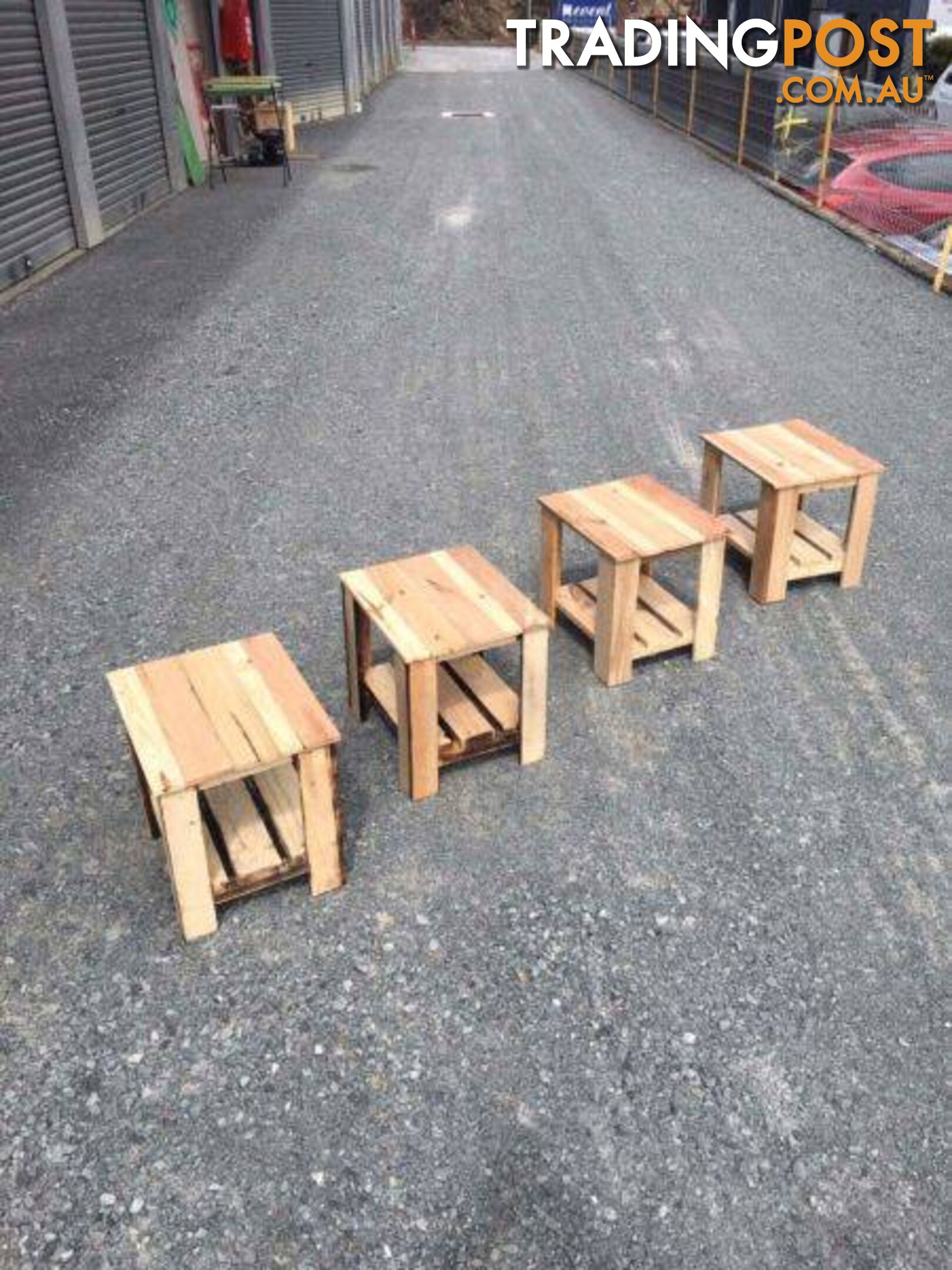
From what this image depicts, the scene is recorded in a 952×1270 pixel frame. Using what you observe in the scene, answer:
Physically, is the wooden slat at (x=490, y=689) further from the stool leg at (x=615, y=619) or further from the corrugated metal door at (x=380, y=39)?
the corrugated metal door at (x=380, y=39)

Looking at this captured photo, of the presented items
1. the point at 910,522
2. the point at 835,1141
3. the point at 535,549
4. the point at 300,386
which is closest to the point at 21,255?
the point at 300,386

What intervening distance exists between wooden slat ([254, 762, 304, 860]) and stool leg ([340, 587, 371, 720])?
582 millimetres

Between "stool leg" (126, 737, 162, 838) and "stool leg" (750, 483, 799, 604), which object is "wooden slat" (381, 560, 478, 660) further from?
"stool leg" (750, 483, 799, 604)

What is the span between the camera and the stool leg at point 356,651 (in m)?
4.78

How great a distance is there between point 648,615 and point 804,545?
123 centimetres

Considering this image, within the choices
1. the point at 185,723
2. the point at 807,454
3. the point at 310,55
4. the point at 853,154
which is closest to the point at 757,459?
the point at 807,454

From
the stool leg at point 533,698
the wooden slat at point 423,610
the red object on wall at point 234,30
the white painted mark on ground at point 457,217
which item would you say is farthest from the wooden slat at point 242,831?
the red object on wall at point 234,30

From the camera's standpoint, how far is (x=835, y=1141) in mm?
3152

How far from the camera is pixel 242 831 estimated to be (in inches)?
160

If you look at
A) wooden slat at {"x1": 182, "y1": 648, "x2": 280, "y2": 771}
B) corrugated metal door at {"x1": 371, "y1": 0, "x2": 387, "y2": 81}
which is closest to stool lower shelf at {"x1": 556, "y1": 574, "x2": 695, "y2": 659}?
wooden slat at {"x1": 182, "y1": 648, "x2": 280, "y2": 771}

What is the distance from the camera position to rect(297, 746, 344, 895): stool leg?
377 cm

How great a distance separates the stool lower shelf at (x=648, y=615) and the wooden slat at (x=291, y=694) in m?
1.68

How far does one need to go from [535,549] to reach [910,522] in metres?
2.37

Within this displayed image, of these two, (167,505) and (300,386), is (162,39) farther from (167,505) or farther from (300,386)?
(167,505)
